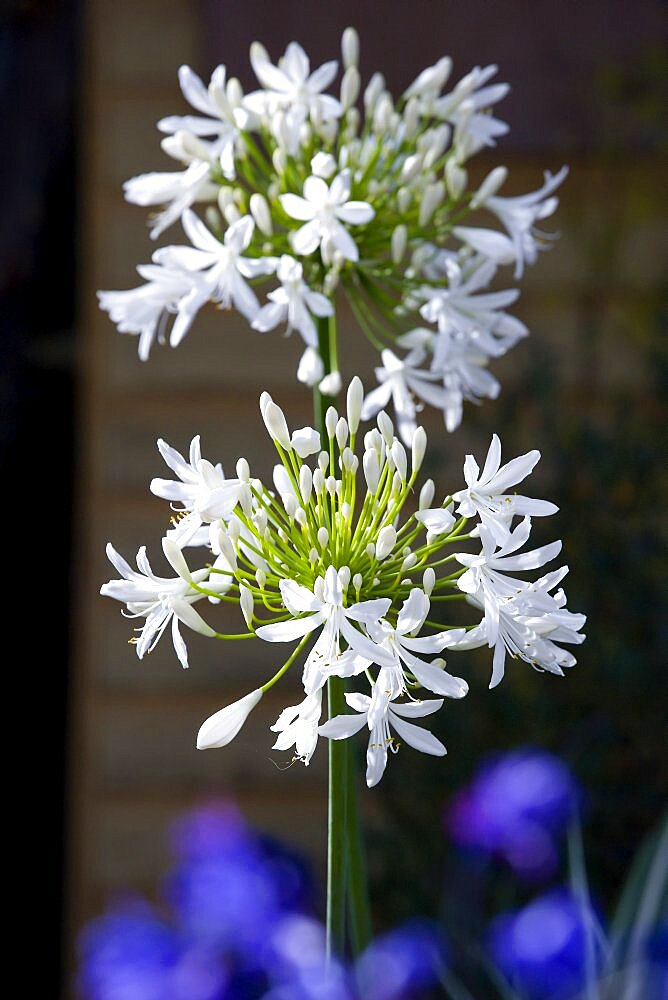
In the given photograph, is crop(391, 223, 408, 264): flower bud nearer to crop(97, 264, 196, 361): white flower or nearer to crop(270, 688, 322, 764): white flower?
crop(97, 264, 196, 361): white flower

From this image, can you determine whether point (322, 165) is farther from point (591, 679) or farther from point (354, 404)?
point (591, 679)

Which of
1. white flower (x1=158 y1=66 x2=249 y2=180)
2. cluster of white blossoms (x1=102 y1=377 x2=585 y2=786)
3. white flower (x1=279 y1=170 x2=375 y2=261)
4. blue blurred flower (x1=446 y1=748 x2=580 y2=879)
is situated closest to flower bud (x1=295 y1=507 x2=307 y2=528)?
cluster of white blossoms (x1=102 y1=377 x2=585 y2=786)

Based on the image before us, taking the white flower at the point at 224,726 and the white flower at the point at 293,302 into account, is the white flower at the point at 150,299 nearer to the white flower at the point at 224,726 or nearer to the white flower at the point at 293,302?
the white flower at the point at 293,302

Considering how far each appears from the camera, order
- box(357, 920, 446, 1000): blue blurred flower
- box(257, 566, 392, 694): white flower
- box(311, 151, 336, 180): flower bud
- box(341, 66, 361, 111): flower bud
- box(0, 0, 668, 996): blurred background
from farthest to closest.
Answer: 1. box(0, 0, 668, 996): blurred background
2. box(341, 66, 361, 111): flower bud
3. box(311, 151, 336, 180): flower bud
4. box(357, 920, 446, 1000): blue blurred flower
5. box(257, 566, 392, 694): white flower

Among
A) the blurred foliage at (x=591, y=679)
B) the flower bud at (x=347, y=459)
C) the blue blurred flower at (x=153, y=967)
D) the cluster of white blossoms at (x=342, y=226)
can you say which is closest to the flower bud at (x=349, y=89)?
the cluster of white blossoms at (x=342, y=226)

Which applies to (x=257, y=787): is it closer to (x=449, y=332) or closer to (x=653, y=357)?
(x=653, y=357)

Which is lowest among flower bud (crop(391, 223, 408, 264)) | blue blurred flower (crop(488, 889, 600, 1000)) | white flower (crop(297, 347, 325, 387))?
blue blurred flower (crop(488, 889, 600, 1000))

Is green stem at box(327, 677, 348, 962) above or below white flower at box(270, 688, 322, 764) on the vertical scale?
below
